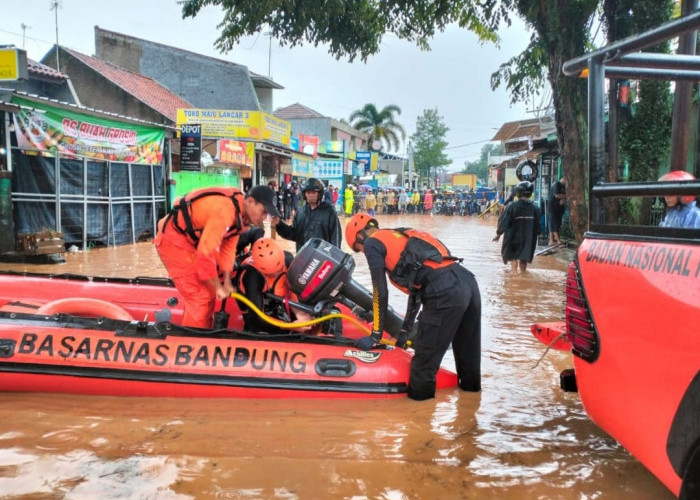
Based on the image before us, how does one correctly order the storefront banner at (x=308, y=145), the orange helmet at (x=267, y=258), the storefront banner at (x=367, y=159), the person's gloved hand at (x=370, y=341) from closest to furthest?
the person's gloved hand at (x=370, y=341) → the orange helmet at (x=267, y=258) → the storefront banner at (x=308, y=145) → the storefront banner at (x=367, y=159)

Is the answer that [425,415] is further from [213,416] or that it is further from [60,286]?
[60,286]

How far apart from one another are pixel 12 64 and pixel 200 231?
7781 millimetres

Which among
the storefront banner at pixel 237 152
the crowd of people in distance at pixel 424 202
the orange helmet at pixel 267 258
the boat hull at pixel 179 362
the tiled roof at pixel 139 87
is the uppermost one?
the tiled roof at pixel 139 87

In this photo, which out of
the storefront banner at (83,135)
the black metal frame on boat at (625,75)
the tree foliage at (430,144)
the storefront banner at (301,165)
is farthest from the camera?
the tree foliage at (430,144)

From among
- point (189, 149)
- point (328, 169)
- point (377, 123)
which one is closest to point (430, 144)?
point (377, 123)

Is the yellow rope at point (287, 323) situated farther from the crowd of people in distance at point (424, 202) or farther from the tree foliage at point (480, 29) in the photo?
the crowd of people in distance at point (424, 202)

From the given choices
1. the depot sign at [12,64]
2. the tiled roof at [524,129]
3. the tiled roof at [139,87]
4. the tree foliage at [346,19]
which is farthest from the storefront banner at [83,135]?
the tiled roof at [524,129]

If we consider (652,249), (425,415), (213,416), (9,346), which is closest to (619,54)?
(652,249)

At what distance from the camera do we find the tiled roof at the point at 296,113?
42531mm

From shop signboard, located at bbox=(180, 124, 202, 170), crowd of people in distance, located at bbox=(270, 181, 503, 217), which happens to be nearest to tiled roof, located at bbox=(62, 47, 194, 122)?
shop signboard, located at bbox=(180, 124, 202, 170)

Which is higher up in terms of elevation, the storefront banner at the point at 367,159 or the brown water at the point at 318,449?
the storefront banner at the point at 367,159

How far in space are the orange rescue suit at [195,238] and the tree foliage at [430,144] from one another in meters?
62.1

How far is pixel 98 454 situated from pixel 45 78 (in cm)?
1774

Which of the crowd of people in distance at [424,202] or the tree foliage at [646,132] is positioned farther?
the crowd of people in distance at [424,202]
